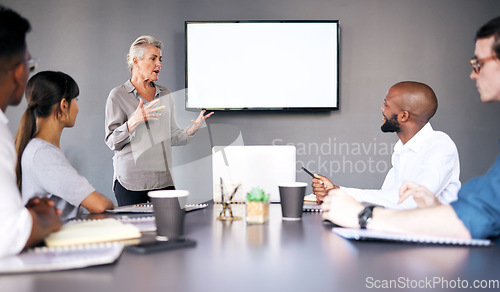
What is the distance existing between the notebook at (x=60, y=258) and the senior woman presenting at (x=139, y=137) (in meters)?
1.83

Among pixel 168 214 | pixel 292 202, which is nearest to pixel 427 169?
pixel 292 202

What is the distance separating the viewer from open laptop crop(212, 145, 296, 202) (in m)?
2.35

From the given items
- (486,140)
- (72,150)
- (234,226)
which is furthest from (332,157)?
(234,226)

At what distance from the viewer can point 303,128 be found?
12.9 ft

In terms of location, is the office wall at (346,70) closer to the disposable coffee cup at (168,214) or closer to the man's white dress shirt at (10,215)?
the disposable coffee cup at (168,214)

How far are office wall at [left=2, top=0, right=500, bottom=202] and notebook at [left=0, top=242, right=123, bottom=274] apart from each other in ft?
9.27

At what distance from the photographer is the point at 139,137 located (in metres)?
3.03

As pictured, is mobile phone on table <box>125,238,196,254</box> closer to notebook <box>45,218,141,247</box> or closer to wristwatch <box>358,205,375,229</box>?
notebook <box>45,218,141,247</box>

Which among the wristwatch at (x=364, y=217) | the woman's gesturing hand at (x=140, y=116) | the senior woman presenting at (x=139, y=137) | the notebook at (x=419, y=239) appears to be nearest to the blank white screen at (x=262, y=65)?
the senior woman presenting at (x=139, y=137)

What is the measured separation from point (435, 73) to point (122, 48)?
8.45ft

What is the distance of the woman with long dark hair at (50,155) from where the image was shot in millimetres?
1805

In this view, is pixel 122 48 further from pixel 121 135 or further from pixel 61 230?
pixel 61 230

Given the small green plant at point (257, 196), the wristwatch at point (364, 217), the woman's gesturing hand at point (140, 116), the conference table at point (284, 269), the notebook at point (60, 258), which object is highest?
the woman's gesturing hand at point (140, 116)

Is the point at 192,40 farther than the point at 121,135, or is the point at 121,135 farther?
the point at 192,40
